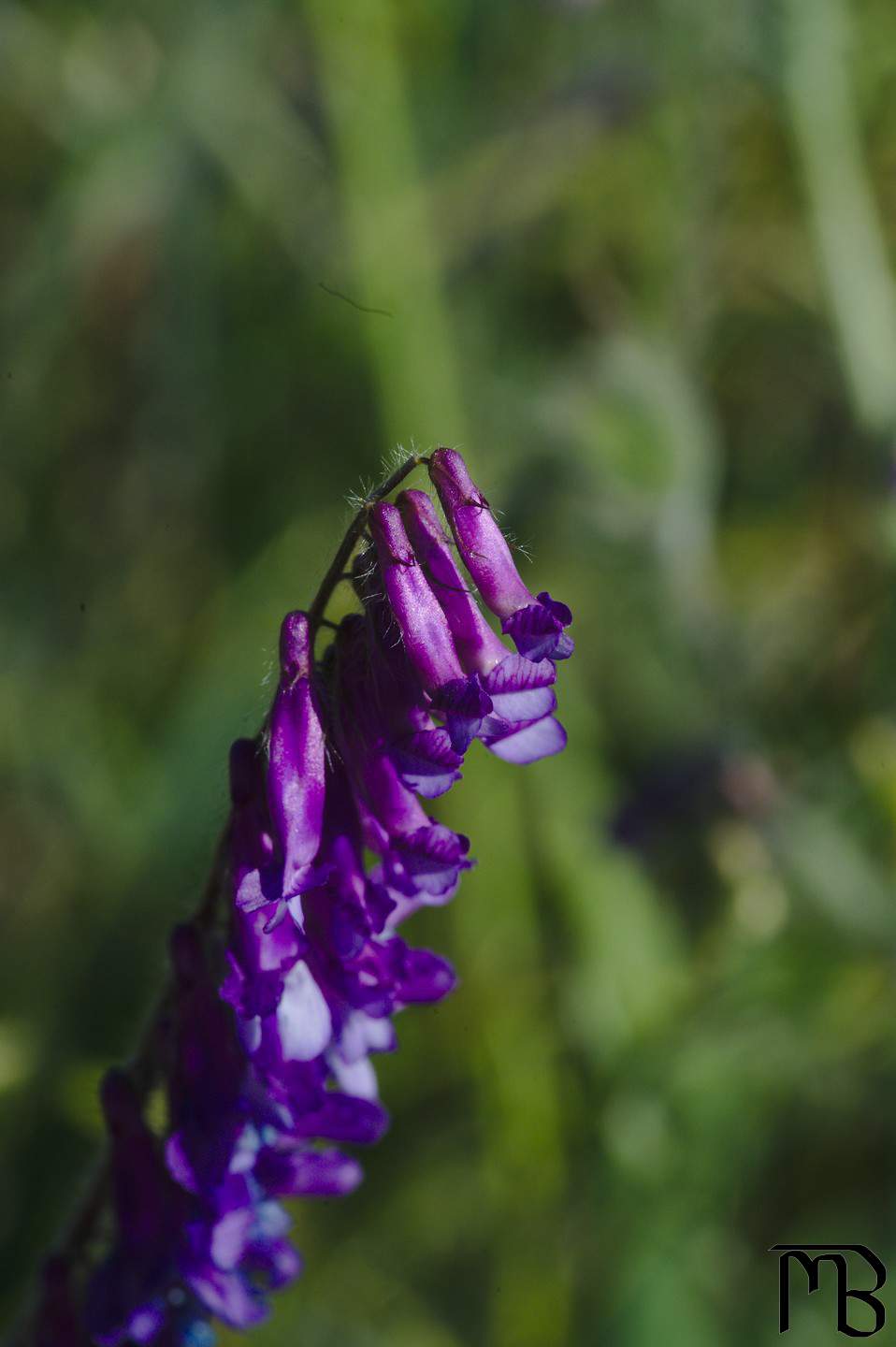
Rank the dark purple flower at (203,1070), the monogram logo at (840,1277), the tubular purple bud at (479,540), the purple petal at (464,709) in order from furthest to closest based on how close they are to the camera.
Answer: the monogram logo at (840,1277), the dark purple flower at (203,1070), the tubular purple bud at (479,540), the purple petal at (464,709)

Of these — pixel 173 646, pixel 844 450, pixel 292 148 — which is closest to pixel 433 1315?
pixel 173 646

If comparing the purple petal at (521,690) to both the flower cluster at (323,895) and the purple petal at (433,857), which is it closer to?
the flower cluster at (323,895)

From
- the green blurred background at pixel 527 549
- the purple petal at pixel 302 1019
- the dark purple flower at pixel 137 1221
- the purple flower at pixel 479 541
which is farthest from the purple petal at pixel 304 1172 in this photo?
the green blurred background at pixel 527 549

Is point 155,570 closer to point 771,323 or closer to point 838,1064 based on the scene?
point 771,323

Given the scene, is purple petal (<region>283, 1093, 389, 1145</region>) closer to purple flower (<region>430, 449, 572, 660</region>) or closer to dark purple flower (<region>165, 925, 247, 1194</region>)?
dark purple flower (<region>165, 925, 247, 1194</region>)

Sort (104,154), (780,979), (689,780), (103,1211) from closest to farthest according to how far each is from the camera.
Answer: (103,1211), (780,979), (689,780), (104,154)

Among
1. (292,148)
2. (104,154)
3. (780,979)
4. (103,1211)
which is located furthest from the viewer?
(292,148)

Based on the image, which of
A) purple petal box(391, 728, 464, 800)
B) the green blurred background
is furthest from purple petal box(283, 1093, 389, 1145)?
the green blurred background

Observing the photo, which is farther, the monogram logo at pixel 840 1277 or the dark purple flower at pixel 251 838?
the monogram logo at pixel 840 1277
